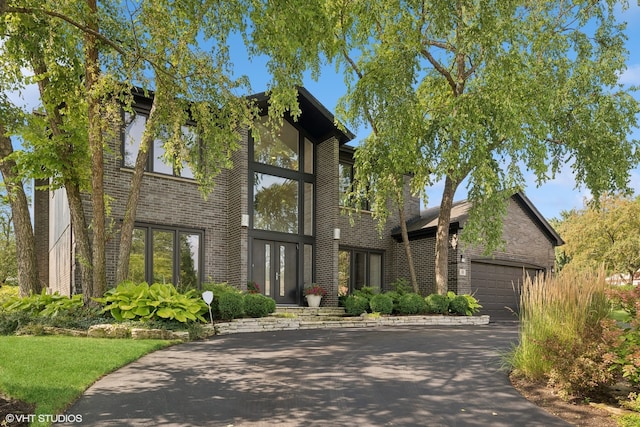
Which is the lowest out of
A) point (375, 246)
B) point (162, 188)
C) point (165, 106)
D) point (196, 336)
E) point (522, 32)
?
point (196, 336)

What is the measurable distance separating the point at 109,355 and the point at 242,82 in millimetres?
5644

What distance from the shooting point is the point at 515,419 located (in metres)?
5.16

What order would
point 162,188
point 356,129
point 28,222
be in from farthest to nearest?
point 356,129
point 162,188
point 28,222

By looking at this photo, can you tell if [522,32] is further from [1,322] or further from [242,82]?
[1,322]

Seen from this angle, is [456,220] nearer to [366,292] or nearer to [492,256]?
[492,256]

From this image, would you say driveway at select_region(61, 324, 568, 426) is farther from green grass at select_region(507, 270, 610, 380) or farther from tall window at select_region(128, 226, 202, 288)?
tall window at select_region(128, 226, 202, 288)

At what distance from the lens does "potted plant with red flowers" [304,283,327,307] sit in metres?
17.1

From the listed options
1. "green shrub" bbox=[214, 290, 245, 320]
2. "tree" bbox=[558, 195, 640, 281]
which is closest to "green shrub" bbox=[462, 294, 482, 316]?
"green shrub" bbox=[214, 290, 245, 320]

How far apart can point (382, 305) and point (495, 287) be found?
6.46 metres

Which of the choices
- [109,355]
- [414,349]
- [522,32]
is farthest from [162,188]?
[522,32]

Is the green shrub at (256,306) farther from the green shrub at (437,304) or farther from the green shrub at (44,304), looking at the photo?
the green shrub at (437,304)

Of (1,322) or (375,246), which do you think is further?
(375,246)

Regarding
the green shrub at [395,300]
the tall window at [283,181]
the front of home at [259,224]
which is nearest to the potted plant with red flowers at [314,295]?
the front of home at [259,224]

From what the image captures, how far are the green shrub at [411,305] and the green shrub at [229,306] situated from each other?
617 cm
